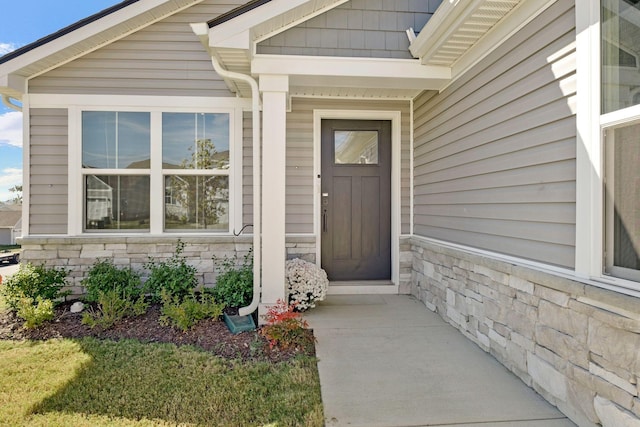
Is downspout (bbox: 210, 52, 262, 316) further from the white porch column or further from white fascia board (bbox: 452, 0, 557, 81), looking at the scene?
white fascia board (bbox: 452, 0, 557, 81)

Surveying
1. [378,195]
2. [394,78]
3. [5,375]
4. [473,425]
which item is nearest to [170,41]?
[394,78]

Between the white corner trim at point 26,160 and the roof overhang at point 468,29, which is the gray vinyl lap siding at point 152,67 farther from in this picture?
the roof overhang at point 468,29

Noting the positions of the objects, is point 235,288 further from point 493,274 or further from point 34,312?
point 493,274

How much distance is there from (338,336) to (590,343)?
2013 mm

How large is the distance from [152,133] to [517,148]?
4099 millimetres

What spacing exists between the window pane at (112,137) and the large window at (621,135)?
15.1 ft

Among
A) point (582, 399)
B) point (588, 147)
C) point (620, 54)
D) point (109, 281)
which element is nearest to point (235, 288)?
point (109, 281)

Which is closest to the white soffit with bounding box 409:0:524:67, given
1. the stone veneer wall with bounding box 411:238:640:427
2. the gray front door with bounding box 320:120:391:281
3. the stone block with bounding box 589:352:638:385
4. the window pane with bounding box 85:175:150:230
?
the gray front door with bounding box 320:120:391:281

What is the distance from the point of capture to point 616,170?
1.93m

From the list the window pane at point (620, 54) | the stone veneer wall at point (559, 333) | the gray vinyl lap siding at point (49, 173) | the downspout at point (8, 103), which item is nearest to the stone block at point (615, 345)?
the stone veneer wall at point (559, 333)

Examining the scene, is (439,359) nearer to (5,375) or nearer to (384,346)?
(384,346)

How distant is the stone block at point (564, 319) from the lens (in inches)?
81.4

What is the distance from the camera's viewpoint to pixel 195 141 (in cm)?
470

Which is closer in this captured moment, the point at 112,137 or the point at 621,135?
the point at 621,135
